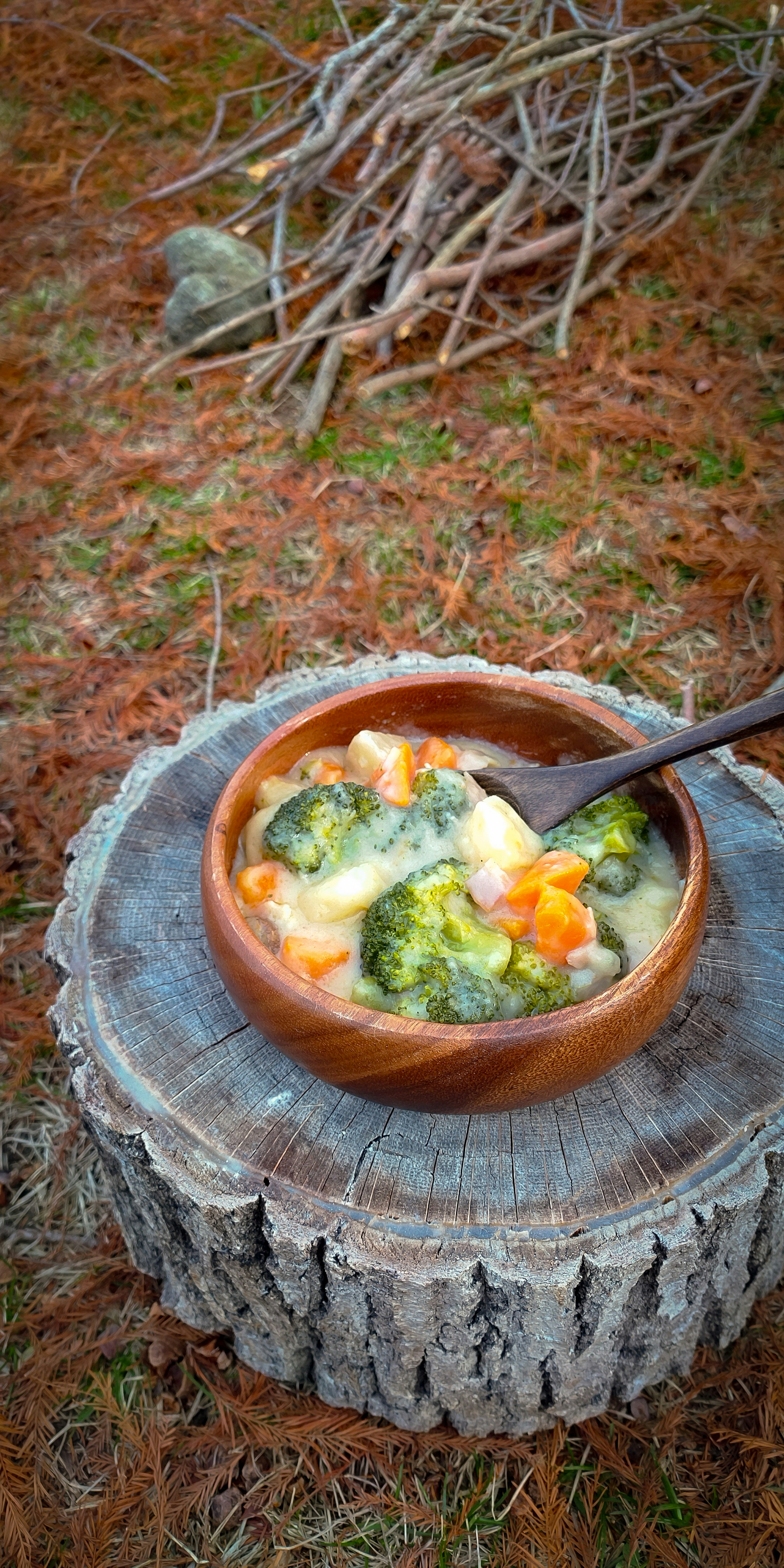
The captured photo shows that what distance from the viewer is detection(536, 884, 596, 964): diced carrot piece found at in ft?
6.27

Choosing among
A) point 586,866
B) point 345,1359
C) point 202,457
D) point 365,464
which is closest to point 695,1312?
point 345,1359

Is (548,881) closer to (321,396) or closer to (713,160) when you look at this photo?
(321,396)

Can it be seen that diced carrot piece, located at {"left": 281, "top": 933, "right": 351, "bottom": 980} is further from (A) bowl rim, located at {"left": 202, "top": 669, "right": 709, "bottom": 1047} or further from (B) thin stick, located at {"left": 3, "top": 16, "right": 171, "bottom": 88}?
(B) thin stick, located at {"left": 3, "top": 16, "right": 171, "bottom": 88}

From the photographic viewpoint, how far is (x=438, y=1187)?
1.90 m

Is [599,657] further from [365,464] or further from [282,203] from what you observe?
[282,203]

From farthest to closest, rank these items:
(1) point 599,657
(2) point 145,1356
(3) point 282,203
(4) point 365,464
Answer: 1. (3) point 282,203
2. (4) point 365,464
3. (1) point 599,657
4. (2) point 145,1356

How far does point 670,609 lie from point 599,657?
0.43 m

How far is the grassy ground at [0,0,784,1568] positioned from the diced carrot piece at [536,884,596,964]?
1.20m

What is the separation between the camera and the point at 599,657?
4.04m

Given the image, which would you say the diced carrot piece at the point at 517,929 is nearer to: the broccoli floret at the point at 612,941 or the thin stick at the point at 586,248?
the broccoli floret at the point at 612,941

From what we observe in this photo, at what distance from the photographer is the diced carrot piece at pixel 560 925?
1.91m

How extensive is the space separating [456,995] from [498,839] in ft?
1.25

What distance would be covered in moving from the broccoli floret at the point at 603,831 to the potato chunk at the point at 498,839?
0.07 metres

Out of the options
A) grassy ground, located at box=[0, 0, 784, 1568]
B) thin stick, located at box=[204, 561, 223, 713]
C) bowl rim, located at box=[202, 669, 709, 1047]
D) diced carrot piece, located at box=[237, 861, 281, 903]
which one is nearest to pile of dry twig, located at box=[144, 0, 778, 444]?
grassy ground, located at box=[0, 0, 784, 1568]
